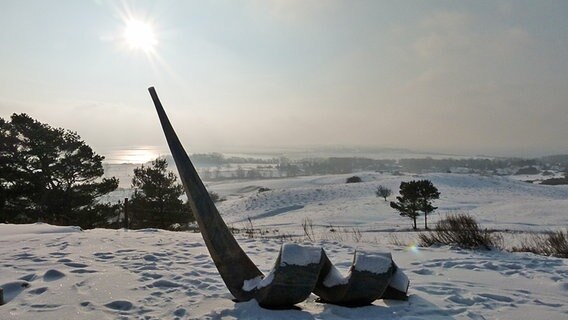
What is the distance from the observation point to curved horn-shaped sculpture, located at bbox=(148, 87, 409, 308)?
13.1 feet

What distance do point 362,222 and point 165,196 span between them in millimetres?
29090

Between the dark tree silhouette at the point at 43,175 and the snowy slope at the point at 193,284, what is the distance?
Result: 13593 mm

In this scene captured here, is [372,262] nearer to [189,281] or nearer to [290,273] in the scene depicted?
[290,273]

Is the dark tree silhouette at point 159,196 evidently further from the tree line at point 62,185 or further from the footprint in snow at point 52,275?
the footprint in snow at point 52,275

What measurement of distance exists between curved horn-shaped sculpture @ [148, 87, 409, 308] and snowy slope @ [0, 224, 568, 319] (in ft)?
0.49

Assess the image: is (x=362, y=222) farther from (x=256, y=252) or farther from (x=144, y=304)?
(x=144, y=304)

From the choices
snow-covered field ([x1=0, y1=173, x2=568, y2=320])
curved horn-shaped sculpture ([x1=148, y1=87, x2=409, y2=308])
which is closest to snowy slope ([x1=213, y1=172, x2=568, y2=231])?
snow-covered field ([x1=0, y1=173, x2=568, y2=320])

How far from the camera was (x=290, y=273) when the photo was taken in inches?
156

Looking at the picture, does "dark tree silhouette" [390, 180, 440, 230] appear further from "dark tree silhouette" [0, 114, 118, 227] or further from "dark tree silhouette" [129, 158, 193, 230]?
"dark tree silhouette" [0, 114, 118, 227]

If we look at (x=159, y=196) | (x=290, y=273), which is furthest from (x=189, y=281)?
(x=159, y=196)

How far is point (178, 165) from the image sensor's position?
4.82 meters

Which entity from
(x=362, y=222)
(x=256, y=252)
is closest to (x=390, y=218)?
(x=362, y=222)

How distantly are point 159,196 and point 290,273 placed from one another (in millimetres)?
18590

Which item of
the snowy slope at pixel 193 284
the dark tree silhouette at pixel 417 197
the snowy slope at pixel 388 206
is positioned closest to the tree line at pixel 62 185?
the snowy slope at pixel 193 284
